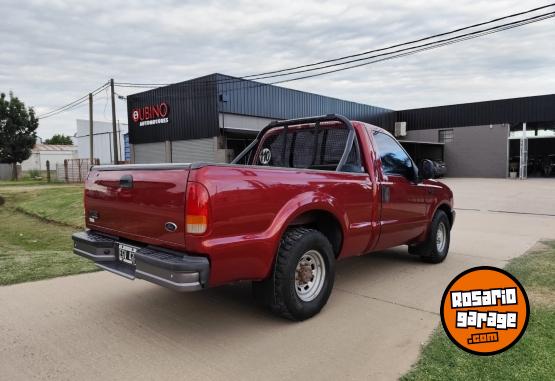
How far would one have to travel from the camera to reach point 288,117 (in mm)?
29891

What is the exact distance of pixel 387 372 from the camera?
318cm

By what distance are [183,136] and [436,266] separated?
23239 mm

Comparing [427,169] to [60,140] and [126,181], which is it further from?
[60,140]

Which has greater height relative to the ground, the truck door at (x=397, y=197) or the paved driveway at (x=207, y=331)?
the truck door at (x=397, y=197)

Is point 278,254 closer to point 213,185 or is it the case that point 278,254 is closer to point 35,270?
point 213,185

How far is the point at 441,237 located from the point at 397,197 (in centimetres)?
175

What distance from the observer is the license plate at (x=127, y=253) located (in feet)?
12.7

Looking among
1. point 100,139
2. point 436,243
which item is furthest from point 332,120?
point 100,139

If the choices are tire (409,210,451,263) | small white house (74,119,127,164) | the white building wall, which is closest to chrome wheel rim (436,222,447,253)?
tire (409,210,451,263)

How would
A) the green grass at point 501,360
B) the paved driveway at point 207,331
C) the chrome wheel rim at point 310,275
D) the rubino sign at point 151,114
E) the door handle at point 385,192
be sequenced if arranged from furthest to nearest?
the rubino sign at point 151,114 < the door handle at point 385,192 < the chrome wheel rim at point 310,275 < the paved driveway at point 207,331 < the green grass at point 501,360

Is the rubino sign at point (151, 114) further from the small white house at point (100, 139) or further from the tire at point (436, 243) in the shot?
the tire at point (436, 243)

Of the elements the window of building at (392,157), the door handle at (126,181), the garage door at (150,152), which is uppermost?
the garage door at (150,152)

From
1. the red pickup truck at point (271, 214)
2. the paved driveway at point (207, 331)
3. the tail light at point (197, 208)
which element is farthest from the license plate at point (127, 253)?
the tail light at point (197, 208)

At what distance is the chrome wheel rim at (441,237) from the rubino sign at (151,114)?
80.5 feet
